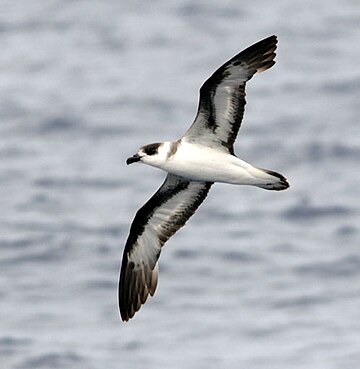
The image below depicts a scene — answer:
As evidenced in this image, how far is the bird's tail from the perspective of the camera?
53.0 ft

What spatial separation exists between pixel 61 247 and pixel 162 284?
22.2ft

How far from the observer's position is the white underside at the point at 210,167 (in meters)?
16.2

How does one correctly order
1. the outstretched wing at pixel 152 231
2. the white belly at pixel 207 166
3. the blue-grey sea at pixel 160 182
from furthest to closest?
1. the blue-grey sea at pixel 160 182
2. the outstretched wing at pixel 152 231
3. the white belly at pixel 207 166

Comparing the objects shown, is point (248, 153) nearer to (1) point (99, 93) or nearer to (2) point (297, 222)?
(2) point (297, 222)

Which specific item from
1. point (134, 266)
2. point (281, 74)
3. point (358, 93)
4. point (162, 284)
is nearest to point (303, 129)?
point (358, 93)

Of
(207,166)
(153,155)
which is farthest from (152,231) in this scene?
(153,155)

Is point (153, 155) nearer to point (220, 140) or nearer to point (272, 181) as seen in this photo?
point (220, 140)

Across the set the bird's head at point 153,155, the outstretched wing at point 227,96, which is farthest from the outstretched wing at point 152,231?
the bird's head at point 153,155

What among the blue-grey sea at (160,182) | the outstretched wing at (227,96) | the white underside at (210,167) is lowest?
the white underside at (210,167)

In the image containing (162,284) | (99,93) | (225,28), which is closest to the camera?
(162,284)

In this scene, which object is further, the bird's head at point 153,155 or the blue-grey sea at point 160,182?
the blue-grey sea at point 160,182

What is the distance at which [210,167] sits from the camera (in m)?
16.3

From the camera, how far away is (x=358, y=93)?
62125mm

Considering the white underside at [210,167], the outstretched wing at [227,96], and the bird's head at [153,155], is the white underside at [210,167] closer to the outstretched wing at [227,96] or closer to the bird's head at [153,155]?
the bird's head at [153,155]
